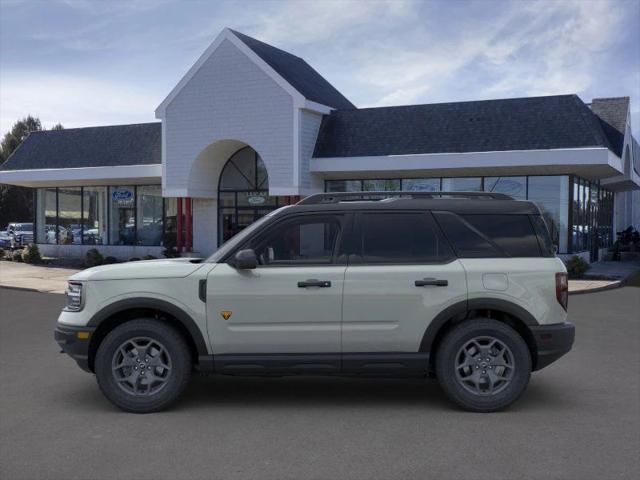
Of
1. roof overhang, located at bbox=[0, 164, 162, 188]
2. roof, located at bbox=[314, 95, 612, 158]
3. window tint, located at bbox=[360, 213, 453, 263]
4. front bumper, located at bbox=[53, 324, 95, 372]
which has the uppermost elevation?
roof, located at bbox=[314, 95, 612, 158]

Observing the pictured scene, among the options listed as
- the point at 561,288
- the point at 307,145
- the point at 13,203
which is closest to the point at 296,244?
the point at 561,288

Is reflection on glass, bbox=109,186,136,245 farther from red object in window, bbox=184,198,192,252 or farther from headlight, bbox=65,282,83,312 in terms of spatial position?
headlight, bbox=65,282,83,312

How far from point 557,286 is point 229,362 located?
120 inches

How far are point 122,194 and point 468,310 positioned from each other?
24.6 m

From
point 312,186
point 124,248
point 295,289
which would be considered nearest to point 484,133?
point 312,186

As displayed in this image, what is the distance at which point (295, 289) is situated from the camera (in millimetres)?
5941

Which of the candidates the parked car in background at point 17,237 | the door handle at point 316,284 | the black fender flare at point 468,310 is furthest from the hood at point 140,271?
the parked car in background at point 17,237

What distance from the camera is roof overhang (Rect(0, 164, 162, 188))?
1024 inches

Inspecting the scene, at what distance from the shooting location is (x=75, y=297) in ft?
20.2

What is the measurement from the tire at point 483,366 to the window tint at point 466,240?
62 centimetres

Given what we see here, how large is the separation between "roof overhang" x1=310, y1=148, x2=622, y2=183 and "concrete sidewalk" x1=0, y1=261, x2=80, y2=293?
9.11 meters

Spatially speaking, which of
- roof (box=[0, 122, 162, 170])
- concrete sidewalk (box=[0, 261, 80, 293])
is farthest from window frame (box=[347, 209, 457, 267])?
roof (box=[0, 122, 162, 170])

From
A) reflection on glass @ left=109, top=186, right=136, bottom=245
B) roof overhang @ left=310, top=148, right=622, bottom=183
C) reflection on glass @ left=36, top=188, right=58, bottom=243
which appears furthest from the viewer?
reflection on glass @ left=36, top=188, right=58, bottom=243

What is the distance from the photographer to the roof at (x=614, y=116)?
24.3m
